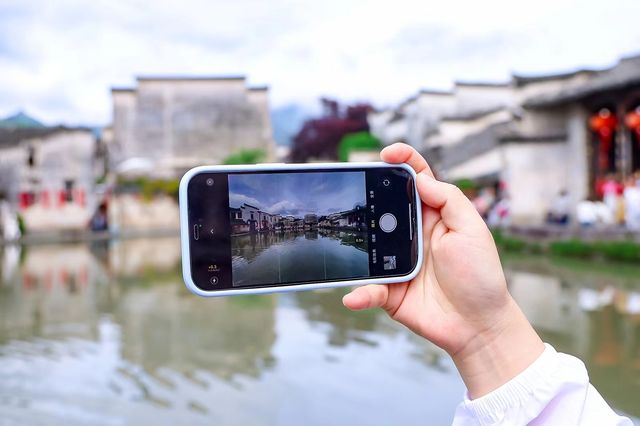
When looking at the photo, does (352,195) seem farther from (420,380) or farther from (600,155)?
(600,155)

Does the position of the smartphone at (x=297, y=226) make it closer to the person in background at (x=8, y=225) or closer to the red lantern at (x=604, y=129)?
the red lantern at (x=604, y=129)

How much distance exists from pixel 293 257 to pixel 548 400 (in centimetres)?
52

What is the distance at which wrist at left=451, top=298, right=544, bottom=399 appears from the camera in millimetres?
1107

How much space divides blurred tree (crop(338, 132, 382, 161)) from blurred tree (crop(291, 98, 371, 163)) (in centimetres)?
167

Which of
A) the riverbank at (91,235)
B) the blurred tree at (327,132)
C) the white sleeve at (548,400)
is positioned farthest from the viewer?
the blurred tree at (327,132)

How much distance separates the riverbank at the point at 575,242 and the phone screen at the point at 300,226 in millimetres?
8224

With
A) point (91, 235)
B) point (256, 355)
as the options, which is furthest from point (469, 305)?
point (91, 235)

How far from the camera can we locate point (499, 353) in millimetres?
1119

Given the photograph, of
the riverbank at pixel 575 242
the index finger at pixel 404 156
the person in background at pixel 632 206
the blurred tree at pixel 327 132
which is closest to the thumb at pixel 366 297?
the index finger at pixel 404 156

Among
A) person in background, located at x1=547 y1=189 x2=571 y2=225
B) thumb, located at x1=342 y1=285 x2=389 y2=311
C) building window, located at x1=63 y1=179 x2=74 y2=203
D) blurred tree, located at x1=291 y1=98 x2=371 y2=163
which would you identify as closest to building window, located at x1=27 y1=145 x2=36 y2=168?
building window, located at x1=63 y1=179 x2=74 y2=203

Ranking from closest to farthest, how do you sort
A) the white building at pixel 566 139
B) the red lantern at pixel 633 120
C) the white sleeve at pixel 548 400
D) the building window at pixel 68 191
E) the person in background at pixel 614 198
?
1. the white sleeve at pixel 548 400
2. the person in background at pixel 614 198
3. the red lantern at pixel 633 120
4. the white building at pixel 566 139
5. the building window at pixel 68 191

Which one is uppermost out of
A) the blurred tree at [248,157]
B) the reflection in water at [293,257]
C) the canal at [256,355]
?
the blurred tree at [248,157]

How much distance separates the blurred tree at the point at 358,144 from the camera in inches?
1204

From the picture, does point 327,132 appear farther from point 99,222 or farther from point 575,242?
point 575,242
